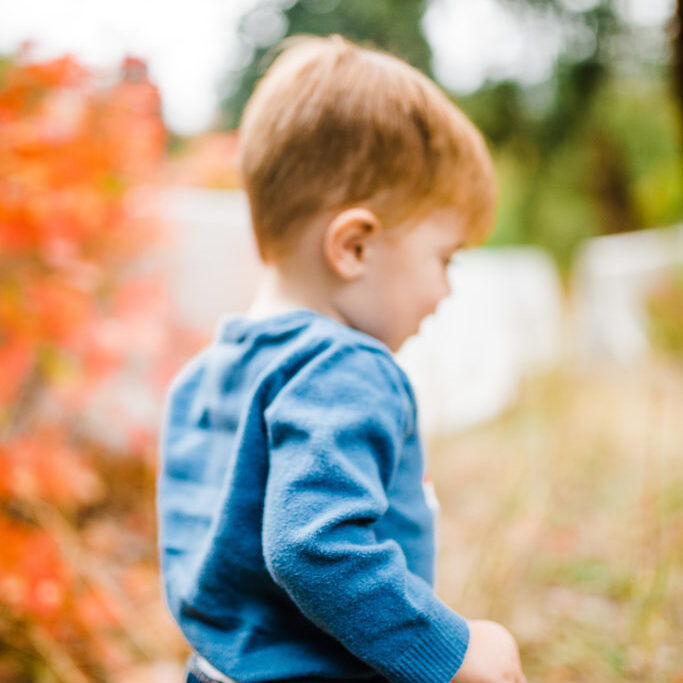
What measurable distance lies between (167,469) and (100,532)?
2175 millimetres

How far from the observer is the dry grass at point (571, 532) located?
205cm

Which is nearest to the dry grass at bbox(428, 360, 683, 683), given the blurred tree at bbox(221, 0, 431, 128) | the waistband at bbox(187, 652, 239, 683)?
the waistband at bbox(187, 652, 239, 683)

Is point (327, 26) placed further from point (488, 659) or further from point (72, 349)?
point (488, 659)

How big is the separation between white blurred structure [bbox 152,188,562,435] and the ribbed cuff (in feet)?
2.93

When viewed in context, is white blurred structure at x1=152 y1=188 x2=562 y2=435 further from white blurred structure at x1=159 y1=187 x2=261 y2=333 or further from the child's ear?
the child's ear

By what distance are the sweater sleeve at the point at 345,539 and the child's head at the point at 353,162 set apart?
0.22 metres

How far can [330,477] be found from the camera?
0.79 metres

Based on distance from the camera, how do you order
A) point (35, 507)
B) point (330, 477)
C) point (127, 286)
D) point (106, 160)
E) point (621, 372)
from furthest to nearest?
point (621, 372) → point (127, 286) → point (106, 160) → point (35, 507) → point (330, 477)

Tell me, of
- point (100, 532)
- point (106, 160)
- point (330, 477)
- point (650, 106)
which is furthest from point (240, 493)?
point (650, 106)

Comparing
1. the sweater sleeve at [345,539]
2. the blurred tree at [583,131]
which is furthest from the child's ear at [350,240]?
the blurred tree at [583,131]

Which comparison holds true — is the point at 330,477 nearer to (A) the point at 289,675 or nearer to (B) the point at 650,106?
(A) the point at 289,675

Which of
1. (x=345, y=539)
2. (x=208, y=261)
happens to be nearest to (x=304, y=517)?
(x=345, y=539)

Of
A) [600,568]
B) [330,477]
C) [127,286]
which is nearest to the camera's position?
[330,477]

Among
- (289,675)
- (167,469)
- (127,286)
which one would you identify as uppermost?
(167,469)
